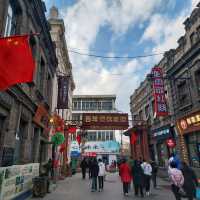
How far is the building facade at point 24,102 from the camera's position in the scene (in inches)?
297

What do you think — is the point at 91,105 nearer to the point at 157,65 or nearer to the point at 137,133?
the point at 137,133

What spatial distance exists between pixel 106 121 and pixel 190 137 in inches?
324

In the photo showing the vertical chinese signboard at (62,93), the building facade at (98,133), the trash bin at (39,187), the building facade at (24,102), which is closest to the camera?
the building facade at (24,102)

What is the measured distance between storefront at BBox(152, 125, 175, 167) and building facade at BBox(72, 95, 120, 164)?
58.8 ft

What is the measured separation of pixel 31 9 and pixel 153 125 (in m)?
15.7

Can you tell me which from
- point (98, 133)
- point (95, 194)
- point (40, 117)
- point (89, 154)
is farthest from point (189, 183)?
point (98, 133)

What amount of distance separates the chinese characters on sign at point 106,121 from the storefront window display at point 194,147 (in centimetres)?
670

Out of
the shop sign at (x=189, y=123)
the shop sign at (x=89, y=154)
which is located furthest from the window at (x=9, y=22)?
the shop sign at (x=89, y=154)

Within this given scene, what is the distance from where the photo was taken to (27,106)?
993cm

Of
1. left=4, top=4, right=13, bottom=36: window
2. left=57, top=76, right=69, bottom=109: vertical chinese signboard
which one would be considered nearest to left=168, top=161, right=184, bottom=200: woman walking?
left=4, top=4, right=13, bottom=36: window

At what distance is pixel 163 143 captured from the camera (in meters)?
18.8

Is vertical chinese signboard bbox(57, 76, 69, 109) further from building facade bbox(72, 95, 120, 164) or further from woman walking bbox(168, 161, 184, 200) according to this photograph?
building facade bbox(72, 95, 120, 164)

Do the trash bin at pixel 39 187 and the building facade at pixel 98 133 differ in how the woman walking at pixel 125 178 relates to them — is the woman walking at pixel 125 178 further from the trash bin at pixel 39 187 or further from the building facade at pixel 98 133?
Result: the building facade at pixel 98 133

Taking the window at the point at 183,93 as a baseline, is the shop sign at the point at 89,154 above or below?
below
